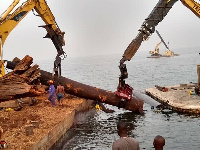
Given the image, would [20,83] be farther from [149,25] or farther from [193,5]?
[193,5]

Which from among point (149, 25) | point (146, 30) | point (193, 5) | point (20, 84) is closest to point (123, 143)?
point (20, 84)

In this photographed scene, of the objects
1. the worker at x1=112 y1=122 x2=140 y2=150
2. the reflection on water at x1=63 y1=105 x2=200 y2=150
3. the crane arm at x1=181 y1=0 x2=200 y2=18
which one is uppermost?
the crane arm at x1=181 y1=0 x2=200 y2=18

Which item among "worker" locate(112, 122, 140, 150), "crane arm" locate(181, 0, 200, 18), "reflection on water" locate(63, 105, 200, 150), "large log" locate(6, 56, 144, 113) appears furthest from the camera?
"crane arm" locate(181, 0, 200, 18)

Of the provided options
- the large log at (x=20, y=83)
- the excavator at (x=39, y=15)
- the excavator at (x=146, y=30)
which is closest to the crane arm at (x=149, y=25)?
the excavator at (x=146, y=30)

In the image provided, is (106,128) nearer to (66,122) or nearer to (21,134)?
(66,122)

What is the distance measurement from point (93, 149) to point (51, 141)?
7.73ft

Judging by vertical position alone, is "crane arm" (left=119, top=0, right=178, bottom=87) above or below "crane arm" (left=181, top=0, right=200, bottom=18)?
below

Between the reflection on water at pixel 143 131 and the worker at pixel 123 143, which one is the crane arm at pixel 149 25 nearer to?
the reflection on water at pixel 143 131

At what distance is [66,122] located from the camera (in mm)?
15555

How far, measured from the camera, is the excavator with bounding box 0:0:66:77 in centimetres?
1986

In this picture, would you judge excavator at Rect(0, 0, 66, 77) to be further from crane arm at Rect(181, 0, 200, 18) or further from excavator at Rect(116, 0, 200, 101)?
Result: crane arm at Rect(181, 0, 200, 18)

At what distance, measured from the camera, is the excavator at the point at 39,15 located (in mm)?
19859

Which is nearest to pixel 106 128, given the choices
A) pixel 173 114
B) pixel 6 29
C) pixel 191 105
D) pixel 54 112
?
pixel 54 112

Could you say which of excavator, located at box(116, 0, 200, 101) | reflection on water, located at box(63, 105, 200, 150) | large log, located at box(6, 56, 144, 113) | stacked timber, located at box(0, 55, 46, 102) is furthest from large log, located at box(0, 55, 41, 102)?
large log, located at box(6, 56, 144, 113)
